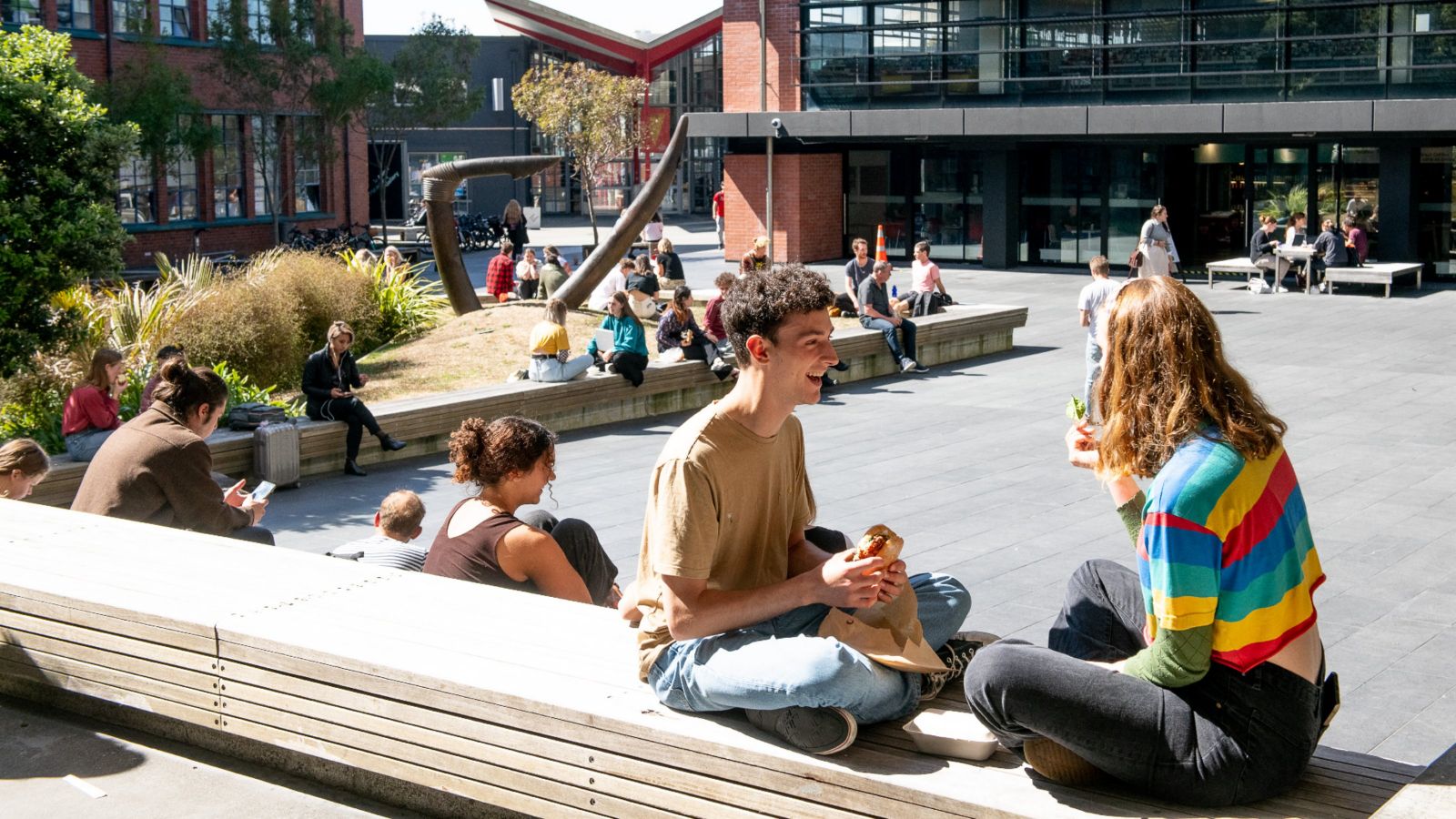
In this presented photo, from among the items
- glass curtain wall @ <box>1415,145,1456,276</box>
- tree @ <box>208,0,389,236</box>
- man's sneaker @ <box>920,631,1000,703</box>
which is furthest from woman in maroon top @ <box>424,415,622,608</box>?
tree @ <box>208,0,389,236</box>

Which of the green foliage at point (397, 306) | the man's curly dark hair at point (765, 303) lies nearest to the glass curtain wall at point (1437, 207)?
the green foliage at point (397, 306)

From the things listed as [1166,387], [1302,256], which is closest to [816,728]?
[1166,387]

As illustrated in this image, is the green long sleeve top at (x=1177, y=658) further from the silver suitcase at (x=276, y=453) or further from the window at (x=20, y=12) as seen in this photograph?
the window at (x=20, y=12)

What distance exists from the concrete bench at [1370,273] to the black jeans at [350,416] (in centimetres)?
1796

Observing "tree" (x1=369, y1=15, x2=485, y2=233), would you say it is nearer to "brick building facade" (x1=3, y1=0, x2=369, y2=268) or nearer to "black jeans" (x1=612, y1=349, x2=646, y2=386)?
"brick building facade" (x1=3, y1=0, x2=369, y2=268)

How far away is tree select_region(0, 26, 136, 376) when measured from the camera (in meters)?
10.6

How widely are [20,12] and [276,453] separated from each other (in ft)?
70.8

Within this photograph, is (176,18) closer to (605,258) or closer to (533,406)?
(605,258)

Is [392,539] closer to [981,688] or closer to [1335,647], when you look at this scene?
[981,688]

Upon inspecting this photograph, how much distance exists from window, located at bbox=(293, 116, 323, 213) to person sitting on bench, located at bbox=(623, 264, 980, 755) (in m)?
32.5

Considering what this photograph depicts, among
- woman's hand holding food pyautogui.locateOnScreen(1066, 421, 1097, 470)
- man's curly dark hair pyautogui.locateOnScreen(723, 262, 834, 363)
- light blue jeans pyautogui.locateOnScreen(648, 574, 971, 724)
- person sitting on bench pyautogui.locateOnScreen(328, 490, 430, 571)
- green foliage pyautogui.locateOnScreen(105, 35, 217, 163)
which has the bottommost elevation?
person sitting on bench pyautogui.locateOnScreen(328, 490, 430, 571)

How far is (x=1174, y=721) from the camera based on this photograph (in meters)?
3.21

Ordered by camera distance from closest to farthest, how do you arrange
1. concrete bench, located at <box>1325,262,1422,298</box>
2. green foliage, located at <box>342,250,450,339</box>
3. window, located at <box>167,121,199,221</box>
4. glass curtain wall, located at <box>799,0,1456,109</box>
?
green foliage, located at <box>342,250,450,339</box> → concrete bench, located at <box>1325,262,1422,298</box> → glass curtain wall, located at <box>799,0,1456,109</box> → window, located at <box>167,121,199,221</box>

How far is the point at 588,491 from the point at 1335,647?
5.41m
